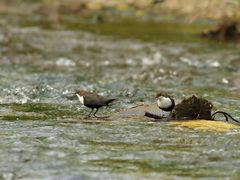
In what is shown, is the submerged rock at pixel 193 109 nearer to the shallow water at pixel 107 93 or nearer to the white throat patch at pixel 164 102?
the white throat patch at pixel 164 102

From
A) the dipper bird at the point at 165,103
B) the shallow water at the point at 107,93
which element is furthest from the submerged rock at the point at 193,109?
the shallow water at the point at 107,93

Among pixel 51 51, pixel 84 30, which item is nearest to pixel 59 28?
pixel 84 30

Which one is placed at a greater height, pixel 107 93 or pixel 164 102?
pixel 107 93

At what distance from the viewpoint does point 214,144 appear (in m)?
6.91

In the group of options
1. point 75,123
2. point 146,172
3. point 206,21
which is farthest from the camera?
point 206,21

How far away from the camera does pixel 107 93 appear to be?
35.6 ft

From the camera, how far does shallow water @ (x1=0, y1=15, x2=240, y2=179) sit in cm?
618

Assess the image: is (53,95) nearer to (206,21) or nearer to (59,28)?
(59,28)

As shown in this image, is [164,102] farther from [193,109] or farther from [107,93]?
[107,93]

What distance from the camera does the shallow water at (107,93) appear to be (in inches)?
243

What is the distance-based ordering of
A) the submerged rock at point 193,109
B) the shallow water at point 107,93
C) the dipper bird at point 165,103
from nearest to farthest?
the shallow water at point 107,93 < the submerged rock at point 193,109 < the dipper bird at point 165,103

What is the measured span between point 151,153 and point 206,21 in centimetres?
1660

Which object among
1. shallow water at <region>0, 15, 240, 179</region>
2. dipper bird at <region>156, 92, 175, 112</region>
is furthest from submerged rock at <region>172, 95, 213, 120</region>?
shallow water at <region>0, 15, 240, 179</region>

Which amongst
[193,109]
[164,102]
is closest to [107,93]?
[164,102]
